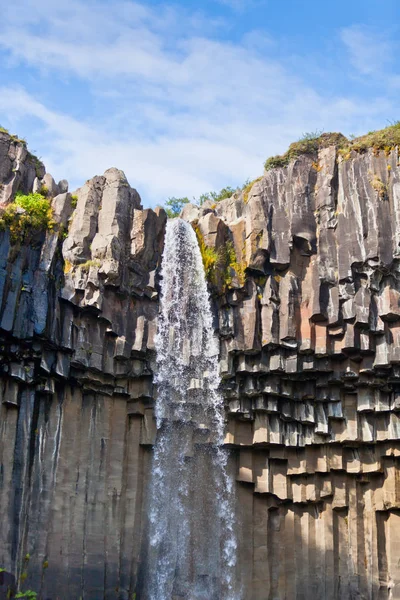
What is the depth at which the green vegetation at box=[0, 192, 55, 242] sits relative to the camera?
1908cm

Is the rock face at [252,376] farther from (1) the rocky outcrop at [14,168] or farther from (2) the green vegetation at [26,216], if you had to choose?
(2) the green vegetation at [26,216]

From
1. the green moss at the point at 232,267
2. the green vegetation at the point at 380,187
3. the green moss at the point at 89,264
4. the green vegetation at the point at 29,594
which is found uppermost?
the green vegetation at the point at 380,187

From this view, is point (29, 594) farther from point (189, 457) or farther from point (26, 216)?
point (26, 216)

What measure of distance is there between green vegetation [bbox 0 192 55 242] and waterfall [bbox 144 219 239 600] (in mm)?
3376

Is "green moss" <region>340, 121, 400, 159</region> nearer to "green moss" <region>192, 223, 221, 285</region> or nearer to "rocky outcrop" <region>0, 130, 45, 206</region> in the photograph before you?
"green moss" <region>192, 223, 221, 285</region>

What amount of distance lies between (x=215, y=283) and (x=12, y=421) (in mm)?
6260

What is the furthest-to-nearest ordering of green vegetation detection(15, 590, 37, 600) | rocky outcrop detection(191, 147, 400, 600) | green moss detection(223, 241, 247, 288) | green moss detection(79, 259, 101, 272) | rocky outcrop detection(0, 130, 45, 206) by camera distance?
green moss detection(223, 241, 247, 288)
rocky outcrop detection(0, 130, 45, 206)
rocky outcrop detection(191, 147, 400, 600)
green moss detection(79, 259, 101, 272)
green vegetation detection(15, 590, 37, 600)

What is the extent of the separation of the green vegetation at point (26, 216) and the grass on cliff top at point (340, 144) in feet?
21.1

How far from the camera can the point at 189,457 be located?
20641 mm

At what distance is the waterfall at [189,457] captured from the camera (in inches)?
786

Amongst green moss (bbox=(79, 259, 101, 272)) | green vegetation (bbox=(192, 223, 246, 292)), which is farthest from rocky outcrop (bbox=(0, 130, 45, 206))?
green vegetation (bbox=(192, 223, 246, 292))

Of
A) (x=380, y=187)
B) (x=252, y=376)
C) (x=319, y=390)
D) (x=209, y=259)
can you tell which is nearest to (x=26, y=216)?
(x=209, y=259)

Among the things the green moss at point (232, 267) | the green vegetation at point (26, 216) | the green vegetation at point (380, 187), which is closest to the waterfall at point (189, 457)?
the green moss at point (232, 267)

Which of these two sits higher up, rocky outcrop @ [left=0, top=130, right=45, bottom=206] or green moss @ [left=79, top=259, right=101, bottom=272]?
rocky outcrop @ [left=0, top=130, right=45, bottom=206]
